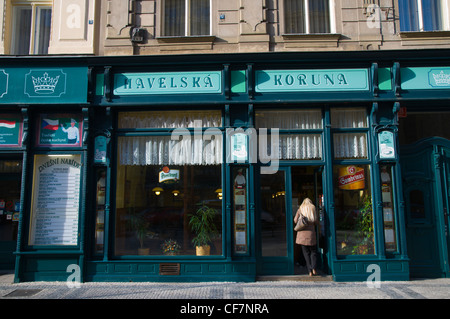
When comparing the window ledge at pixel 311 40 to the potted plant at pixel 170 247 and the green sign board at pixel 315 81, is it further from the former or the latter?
the potted plant at pixel 170 247

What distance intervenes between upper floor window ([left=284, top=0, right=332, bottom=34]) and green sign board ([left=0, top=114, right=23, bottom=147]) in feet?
21.5

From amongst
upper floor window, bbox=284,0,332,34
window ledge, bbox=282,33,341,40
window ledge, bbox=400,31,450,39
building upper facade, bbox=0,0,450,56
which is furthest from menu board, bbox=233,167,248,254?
window ledge, bbox=400,31,450,39

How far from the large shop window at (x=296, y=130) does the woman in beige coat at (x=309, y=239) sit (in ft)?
4.00

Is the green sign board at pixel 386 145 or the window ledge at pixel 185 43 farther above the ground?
the window ledge at pixel 185 43

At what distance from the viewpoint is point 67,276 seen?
775 cm

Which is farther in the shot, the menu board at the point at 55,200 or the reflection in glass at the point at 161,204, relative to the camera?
the reflection in glass at the point at 161,204

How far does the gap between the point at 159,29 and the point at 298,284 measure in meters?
6.51

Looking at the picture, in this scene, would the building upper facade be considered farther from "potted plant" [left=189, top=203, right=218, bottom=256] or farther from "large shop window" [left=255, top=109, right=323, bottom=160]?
"potted plant" [left=189, top=203, right=218, bottom=256]

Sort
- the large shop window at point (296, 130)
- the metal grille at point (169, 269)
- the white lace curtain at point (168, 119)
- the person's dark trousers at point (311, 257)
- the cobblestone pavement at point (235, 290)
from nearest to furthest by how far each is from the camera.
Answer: the cobblestone pavement at point (235, 290) < the metal grille at point (169, 269) < the person's dark trousers at point (311, 257) < the large shop window at point (296, 130) < the white lace curtain at point (168, 119)

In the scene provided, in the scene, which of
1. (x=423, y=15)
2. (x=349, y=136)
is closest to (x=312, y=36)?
(x=349, y=136)

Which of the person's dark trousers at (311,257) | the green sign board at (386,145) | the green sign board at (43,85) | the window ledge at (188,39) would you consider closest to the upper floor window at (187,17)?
the window ledge at (188,39)

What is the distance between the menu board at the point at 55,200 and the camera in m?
7.94

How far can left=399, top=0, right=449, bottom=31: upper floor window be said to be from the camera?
8.68 m
